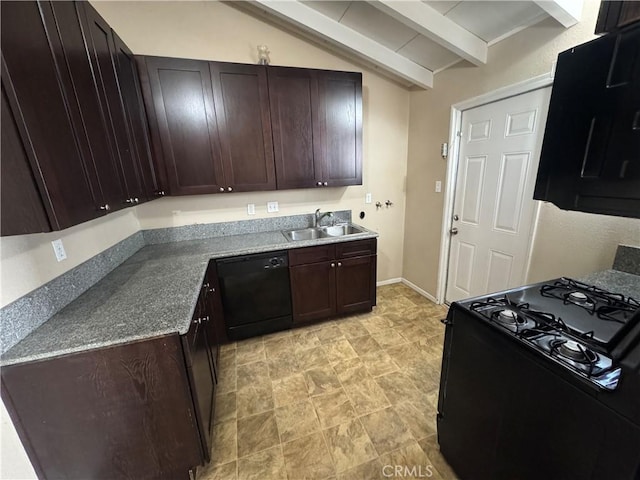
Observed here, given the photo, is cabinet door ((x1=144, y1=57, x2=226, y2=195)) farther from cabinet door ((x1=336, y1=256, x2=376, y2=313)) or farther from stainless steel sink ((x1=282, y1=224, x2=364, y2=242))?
cabinet door ((x1=336, y1=256, x2=376, y2=313))

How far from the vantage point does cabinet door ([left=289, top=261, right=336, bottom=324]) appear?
244cm

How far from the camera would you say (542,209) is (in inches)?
75.9

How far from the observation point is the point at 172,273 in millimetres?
1736

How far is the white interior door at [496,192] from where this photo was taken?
2.00m

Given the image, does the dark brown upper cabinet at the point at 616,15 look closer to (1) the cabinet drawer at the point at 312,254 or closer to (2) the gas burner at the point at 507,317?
(2) the gas burner at the point at 507,317

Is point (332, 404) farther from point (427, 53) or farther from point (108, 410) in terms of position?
point (427, 53)

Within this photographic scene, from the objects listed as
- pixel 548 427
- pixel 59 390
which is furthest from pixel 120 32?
pixel 548 427

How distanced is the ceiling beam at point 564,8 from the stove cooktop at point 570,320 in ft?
5.10

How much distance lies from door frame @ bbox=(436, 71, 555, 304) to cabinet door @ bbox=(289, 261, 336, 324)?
1256 mm

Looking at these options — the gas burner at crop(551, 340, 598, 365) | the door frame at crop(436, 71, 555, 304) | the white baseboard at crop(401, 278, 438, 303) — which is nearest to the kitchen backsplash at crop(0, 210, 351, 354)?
the door frame at crop(436, 71, 555, 304)

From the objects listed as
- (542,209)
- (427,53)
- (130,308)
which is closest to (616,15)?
(542,209)

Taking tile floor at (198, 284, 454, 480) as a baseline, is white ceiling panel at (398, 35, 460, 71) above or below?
above

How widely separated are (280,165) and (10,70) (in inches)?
66.2

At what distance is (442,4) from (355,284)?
91.6 inches
